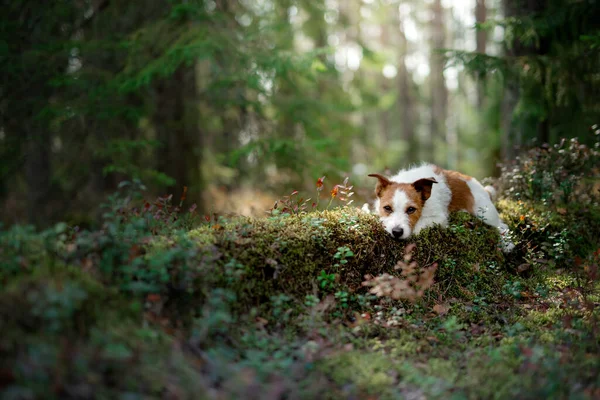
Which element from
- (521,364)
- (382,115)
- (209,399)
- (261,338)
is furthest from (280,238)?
(382,115)

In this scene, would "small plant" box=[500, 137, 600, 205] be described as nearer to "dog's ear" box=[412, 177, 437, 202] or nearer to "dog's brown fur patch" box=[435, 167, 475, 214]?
"dog's brown fur patch" box=[435, 167, 475, 214]

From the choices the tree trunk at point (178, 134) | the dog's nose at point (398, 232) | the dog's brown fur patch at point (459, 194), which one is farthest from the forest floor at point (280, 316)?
the tree trunk at point (178, 134)

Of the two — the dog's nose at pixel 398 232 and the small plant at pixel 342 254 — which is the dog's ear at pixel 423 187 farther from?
the small plant at pixel 342 254

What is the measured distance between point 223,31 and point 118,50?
2.56m

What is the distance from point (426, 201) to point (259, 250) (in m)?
2.67

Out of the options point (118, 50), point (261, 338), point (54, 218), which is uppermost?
point (118, 50)

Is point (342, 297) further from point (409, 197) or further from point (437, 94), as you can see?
point (437, 94)

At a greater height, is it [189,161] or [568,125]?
[568,125]

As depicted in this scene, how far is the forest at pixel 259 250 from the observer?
3449mm

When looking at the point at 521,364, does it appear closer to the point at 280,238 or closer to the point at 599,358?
the point at 599,358

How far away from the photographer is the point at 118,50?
1002 cm

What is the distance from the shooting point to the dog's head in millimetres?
5734

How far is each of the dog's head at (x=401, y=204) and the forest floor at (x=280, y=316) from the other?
0.21 m

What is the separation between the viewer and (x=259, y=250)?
16.0ft
